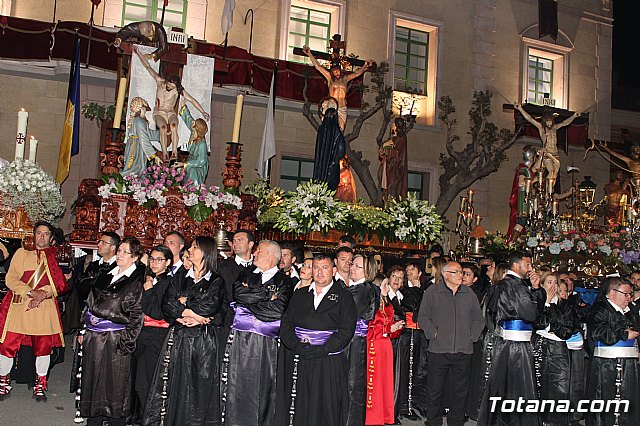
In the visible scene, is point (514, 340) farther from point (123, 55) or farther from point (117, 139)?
point (123, 55)

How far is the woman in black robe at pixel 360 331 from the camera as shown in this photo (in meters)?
6.52

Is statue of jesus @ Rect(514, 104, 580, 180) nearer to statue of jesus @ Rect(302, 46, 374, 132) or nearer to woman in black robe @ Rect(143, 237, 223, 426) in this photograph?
statue of jesus @ Rect(302, 46, 374, 132)

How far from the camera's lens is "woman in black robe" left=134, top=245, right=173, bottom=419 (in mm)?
6242

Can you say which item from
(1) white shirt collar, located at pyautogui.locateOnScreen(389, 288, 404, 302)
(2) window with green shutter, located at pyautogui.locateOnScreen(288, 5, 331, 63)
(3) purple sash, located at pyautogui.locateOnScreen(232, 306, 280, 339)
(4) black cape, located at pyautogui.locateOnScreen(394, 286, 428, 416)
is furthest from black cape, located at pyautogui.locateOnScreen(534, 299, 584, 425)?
(2) window with green shutter, located at pyautogui.locateOnScreen(288, 5, 331, 63)

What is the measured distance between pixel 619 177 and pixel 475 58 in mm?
5820

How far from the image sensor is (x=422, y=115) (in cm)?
2052

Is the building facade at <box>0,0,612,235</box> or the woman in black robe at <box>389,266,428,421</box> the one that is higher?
the building facade at <box>0,0,612,235</box>

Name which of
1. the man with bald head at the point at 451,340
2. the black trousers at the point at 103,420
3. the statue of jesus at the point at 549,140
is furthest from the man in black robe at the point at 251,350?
the statue of jesus at the point at 549,140

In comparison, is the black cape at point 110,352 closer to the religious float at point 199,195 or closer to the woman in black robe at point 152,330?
the woman in black robe at point 152,330

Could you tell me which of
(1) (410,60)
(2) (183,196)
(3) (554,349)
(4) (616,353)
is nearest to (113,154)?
(2) (183,196)

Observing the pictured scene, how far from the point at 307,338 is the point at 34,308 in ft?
10.8

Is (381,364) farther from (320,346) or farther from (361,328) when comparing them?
(320,346)

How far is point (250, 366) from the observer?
6012 millimetres

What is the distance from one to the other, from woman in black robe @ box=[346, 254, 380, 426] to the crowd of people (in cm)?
1
